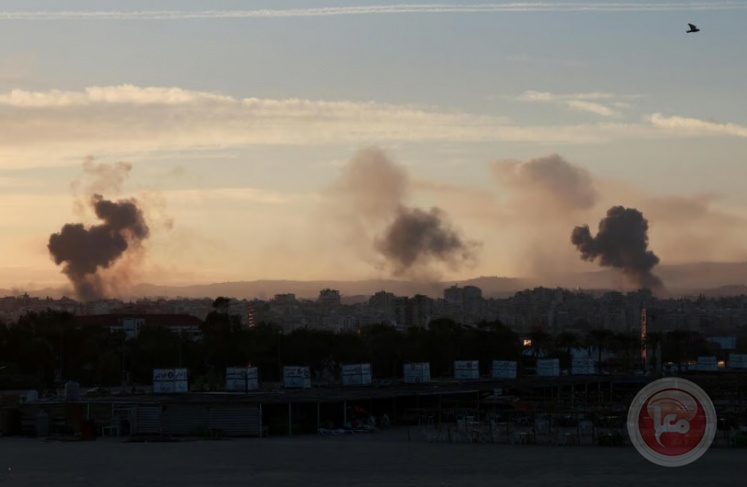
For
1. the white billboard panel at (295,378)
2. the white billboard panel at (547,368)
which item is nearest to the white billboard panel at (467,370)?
the white billboard panel at (547,368)

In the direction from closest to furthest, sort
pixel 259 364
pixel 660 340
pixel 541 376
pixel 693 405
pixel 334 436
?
1. pixel 334 436
2. pixel 693 405
3. pixel 541 376
4. pixel 259 364
5. pixel 660 340

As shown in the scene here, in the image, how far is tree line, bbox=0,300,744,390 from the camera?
99.0 metres

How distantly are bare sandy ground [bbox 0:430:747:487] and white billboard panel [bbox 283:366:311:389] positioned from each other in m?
24.7

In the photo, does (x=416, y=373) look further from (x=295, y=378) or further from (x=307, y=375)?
(x=295, y=378)

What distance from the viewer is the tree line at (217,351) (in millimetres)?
99000

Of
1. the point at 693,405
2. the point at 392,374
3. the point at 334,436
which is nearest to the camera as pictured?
the point at 334,436

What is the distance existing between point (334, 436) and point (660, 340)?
94959 millimetres

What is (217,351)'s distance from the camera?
10869 cm

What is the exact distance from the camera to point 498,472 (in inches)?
1727

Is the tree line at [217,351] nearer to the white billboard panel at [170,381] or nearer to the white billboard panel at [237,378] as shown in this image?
the white billboard panel at [237,378]

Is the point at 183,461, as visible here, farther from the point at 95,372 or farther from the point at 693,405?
the point at 95,372

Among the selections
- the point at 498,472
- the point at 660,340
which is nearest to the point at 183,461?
the point at 498,472

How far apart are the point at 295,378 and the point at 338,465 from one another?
35.6 m

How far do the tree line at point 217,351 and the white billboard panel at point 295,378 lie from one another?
646 cm
